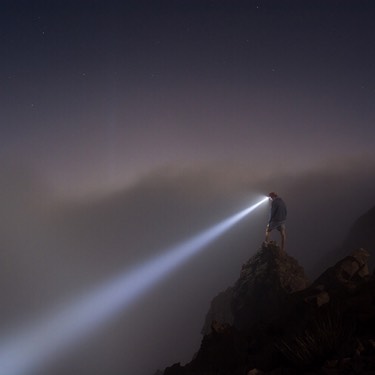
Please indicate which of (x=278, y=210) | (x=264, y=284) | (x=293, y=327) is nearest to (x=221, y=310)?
(x=264, y=284)

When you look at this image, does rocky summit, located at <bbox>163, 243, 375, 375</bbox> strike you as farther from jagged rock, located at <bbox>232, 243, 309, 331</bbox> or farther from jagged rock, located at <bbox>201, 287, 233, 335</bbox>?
jagged rock, located at <bbox>201, 287, 233, 335</bbox>

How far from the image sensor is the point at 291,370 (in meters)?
5.06

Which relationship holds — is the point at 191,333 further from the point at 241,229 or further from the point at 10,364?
the point at 10,364

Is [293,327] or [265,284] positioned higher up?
[265,284]

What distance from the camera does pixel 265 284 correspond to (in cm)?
1583

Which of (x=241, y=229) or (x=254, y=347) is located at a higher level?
(x=241, y=229)

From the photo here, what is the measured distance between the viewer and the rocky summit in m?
4.83

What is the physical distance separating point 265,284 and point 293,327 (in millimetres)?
8533

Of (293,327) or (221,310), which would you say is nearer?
(293,327)

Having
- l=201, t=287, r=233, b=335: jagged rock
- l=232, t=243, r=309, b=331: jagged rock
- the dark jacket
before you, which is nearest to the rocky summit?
l=232, t=243, r=309, b=331: jagged rock

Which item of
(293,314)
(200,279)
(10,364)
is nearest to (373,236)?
(293,314)

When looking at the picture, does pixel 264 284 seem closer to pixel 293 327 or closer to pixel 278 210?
pixel 278 210

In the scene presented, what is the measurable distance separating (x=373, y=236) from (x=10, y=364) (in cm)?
19988

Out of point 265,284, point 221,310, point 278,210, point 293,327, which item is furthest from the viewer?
point 221,310
